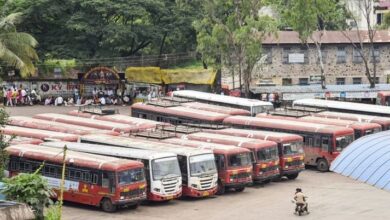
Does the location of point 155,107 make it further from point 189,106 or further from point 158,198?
point 158,198

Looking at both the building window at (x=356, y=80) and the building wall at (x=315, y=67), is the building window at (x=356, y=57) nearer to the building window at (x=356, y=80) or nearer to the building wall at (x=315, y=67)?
the building wall at (x=315, y=67)

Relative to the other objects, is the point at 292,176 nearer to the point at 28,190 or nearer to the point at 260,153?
the point at 260,153

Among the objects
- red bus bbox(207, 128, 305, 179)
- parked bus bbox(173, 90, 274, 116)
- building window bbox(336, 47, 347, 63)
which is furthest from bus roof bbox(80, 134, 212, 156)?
building window bbox(336, 47, 347, 63)

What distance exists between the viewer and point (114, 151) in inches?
1232

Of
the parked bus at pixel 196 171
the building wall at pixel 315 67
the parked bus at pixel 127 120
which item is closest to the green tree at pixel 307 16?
the building wall at pixel 315 67

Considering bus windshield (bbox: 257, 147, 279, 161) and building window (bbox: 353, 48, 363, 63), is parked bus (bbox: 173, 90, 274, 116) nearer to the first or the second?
bus windshield (bbox: 257, 147, 279, 161)

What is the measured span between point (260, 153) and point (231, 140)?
4.58 ft

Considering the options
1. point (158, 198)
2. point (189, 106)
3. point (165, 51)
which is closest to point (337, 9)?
point (165, 51)

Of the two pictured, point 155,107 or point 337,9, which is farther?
point 337,9

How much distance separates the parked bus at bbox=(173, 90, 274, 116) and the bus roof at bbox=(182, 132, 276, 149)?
9.85 meters

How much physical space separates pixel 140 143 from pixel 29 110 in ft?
66.3

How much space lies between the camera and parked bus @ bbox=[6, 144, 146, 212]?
2875 centimetres

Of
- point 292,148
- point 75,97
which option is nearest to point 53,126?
point 292,148

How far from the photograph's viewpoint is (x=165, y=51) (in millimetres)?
63719
